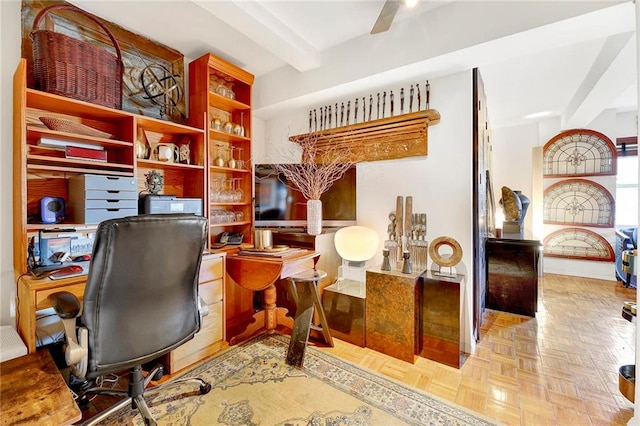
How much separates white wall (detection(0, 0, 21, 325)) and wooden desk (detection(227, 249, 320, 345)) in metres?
1.29

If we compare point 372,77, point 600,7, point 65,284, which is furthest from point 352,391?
point 600,7

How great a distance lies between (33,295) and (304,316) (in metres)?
1.55

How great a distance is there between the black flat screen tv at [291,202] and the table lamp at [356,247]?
0.26 meters

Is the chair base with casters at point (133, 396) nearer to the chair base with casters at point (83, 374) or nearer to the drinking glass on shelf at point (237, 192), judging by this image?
the chair base with casters at point (83, 374)

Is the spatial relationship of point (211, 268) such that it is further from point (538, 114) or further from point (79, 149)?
point (538, 114)

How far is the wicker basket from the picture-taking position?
1.57 meters

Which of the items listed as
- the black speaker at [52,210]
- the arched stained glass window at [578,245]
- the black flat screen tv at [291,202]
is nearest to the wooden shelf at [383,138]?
the black flat screen tv at [291,202]

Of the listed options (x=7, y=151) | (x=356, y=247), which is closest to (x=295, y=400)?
(x=356, y=247)

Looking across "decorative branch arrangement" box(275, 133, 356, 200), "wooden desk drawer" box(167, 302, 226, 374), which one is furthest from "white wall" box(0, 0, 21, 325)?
"decorative branch arrangement" box(275, 133, 356, 200)

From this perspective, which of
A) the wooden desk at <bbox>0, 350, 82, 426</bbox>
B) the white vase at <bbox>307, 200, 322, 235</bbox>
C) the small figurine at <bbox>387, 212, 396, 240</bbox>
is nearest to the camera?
the wooden desk at <bbox>0, 350, 82, 426</bbox>

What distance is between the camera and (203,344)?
2033mm

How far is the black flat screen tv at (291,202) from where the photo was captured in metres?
2.80

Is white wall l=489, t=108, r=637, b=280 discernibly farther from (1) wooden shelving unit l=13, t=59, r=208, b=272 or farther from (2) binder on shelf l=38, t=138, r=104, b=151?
(2) binder on shelf l=38, t=138, r=104, b=151

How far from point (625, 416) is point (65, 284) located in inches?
122
